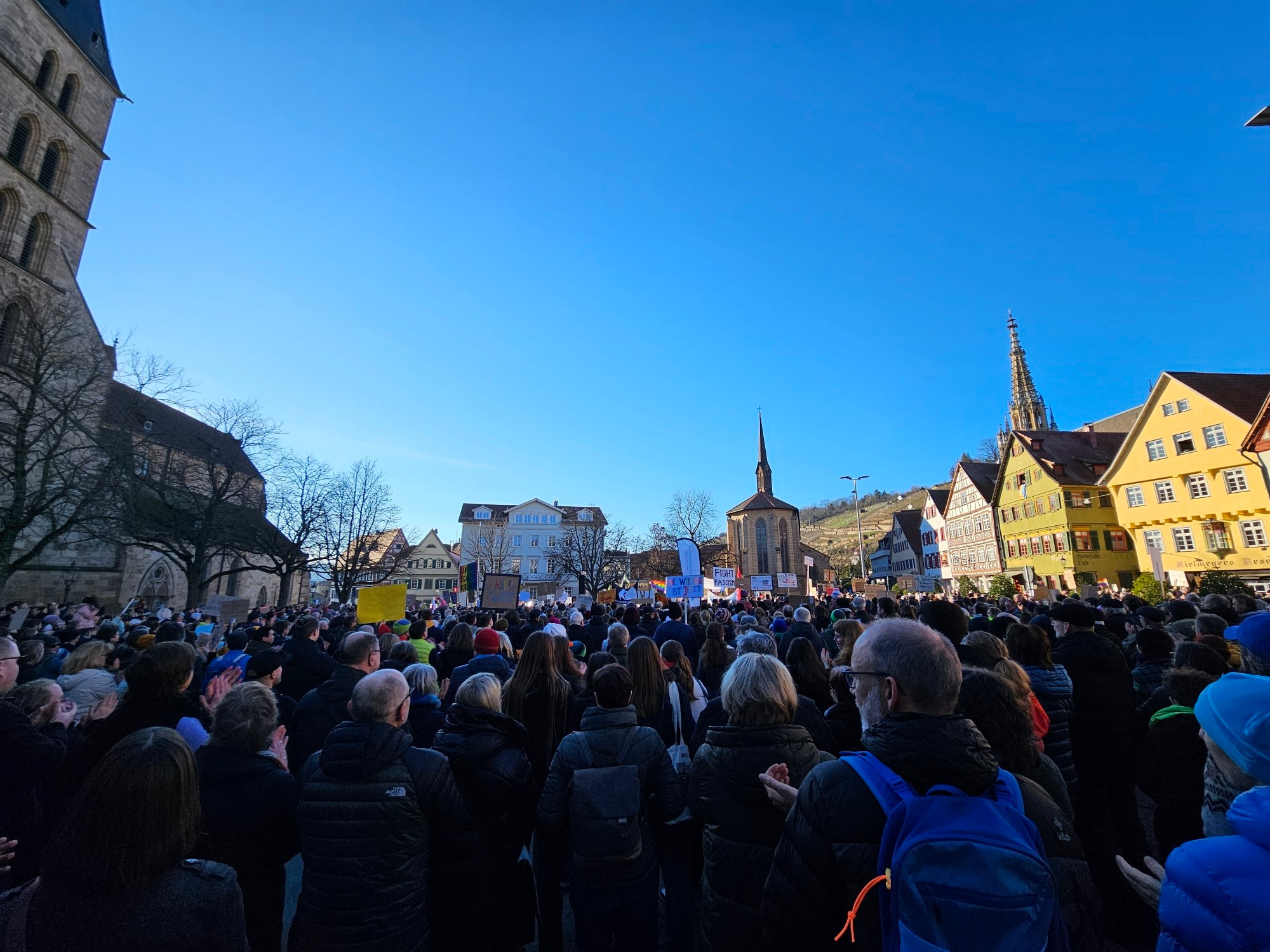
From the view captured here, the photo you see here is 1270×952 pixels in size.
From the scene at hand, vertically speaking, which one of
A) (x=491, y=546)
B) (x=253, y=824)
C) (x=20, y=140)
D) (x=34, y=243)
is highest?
(x=20, y=140)

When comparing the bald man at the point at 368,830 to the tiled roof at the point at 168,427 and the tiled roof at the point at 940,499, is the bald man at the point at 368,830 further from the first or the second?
the tiled roof at the point at 940,499

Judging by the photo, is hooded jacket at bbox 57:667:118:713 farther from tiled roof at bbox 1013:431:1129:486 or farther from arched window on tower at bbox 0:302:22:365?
tiled roof at bbox 1013:431:1129:486

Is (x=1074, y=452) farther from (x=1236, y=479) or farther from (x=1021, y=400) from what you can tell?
(x=1021, y=400)

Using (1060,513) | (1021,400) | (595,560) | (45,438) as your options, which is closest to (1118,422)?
(1021,400)

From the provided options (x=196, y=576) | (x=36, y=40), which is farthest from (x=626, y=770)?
(x=36, y=40)

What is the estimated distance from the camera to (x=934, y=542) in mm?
55188

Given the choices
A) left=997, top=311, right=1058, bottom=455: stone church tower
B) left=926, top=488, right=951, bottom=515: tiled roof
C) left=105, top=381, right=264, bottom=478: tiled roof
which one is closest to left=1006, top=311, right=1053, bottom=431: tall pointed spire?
left=997, top=311, right=1058, bottom=455: stone church tower

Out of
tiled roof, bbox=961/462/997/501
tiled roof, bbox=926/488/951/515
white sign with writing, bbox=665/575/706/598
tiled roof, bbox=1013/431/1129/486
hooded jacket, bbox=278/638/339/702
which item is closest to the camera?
hooded jacket, bbox=278/638/339/702

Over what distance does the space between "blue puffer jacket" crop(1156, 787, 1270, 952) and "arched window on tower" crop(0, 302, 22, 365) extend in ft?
118

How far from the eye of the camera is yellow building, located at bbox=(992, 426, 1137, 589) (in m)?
35.0

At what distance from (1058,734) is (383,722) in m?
4.50

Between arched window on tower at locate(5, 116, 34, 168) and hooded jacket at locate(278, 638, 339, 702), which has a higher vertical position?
arched window on tower at locate(5, 116, 34, 168)

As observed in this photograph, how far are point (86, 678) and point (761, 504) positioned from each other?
7779cm

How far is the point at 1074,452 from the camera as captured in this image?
3981cm
